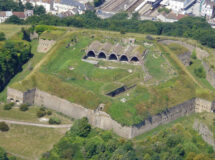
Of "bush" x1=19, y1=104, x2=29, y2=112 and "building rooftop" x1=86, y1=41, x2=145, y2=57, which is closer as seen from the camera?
"bush" x1=19, y1=104, x2=29, y2=112

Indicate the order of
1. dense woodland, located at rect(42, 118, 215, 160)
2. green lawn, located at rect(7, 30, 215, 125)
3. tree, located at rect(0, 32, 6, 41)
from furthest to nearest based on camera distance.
Answer: tree, located at rect(0, 32, 6, 41), green lawn, located at rect(7, 30, 215, 125), dense woodland, located at rect(42, 118, 215, 160)

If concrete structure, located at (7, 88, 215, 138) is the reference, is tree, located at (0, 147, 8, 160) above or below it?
below

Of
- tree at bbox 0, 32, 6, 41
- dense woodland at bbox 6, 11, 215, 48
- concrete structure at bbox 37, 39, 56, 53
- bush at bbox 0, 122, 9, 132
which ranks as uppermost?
dense woodland at bbox 6, 11, 215, 48

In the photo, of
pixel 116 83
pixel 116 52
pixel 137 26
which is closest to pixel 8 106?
pixel 116 83

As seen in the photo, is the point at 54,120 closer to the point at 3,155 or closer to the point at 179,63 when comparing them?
the point at 3,155

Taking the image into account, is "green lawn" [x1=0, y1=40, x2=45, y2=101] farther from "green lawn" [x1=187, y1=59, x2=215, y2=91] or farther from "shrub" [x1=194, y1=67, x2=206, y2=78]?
"shrub" [x1=194, y1=67, x2=206, y2=78]

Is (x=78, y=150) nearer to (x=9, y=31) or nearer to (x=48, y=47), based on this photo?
(x=48, y=47)

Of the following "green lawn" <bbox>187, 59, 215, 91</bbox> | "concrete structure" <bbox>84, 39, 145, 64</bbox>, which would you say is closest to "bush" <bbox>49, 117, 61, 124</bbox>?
"concrete structure" <bbox>84, 39, 145, 64</bbox>

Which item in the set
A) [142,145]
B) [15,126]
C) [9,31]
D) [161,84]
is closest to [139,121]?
[142,145]
